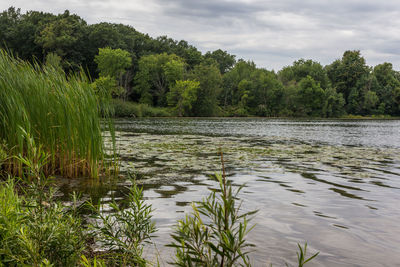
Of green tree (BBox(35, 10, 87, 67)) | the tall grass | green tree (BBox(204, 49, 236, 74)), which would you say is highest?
green tree (BBox(204, 49, 236, 74))

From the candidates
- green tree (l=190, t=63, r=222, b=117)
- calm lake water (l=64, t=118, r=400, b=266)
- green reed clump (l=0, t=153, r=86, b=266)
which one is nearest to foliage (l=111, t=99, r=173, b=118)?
green tree (l=190, t=63, r=222, b=117)

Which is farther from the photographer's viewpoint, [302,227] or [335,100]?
[335,100]

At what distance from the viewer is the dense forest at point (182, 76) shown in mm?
71125

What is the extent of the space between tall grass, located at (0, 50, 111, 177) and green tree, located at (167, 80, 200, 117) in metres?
62.1

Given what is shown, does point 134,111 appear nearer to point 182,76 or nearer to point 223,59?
point 182,76

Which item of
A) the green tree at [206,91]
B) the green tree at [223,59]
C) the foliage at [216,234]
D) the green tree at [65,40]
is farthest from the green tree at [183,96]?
the foliage at [216,234]

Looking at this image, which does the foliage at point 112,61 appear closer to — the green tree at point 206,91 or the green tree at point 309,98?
the green tree at point 206,91

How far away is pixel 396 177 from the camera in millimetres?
8969

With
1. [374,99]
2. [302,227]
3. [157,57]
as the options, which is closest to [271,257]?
[302,227]

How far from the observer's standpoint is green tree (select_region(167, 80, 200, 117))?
69875 mm

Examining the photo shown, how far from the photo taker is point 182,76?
75188 mm

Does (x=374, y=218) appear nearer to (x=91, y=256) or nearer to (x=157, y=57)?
(x=91, y=256)

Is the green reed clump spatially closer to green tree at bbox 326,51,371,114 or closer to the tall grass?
the tall grass

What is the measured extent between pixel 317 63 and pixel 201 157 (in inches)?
3862
